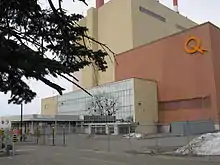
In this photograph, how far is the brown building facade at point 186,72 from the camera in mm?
67375

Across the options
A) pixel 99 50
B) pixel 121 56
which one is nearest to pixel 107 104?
pixel 121 56

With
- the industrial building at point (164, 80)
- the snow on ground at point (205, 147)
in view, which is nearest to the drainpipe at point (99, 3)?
the industrial building at point (164, 80)

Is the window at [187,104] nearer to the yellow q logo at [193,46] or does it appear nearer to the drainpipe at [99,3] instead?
the yellow q logo at [193,46]

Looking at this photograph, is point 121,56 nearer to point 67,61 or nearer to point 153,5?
point 153,5

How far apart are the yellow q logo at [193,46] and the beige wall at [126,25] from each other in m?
27.2

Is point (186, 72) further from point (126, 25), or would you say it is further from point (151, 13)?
point (151, 13)

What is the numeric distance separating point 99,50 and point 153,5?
105423 millimetres

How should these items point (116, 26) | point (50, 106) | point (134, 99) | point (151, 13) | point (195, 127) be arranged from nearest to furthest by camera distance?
point (195, 127), point (134, 99), point (116, 26), point (151, 13), point (50, 106)

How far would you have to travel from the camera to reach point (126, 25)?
328 ft

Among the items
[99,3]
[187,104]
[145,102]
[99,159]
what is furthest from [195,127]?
[99,3]

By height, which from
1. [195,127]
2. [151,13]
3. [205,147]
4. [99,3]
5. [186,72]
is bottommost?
[205,147]

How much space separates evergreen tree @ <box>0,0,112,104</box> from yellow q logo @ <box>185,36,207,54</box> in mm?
66890

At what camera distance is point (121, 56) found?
291 ft

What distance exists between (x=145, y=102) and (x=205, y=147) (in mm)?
56372
